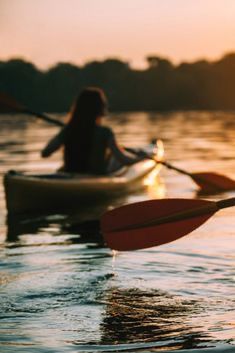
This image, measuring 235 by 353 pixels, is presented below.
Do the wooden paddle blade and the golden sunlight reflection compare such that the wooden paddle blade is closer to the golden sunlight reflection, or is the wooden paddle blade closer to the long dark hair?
the long dark hair

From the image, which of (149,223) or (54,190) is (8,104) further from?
(149,223)

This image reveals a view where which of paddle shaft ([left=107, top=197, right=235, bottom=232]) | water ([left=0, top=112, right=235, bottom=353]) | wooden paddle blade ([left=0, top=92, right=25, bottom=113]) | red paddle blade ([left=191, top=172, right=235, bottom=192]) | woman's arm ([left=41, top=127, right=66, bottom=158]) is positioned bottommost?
water ([left=0, top=112, right=235, bottom=353])

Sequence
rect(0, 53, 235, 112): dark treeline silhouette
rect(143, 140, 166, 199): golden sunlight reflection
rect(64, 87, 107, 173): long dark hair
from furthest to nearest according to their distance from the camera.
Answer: rect(0, 53, 235, 112): dark treeline silhouette, rect(143, 140, 166, 199): golden sunlight reflection, rect(64, 87, 107, 173): long dark hair

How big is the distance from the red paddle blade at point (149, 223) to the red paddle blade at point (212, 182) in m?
5.29

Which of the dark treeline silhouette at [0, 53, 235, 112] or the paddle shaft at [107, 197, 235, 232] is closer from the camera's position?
the paddle shaft at [107, 197, 235, 232]

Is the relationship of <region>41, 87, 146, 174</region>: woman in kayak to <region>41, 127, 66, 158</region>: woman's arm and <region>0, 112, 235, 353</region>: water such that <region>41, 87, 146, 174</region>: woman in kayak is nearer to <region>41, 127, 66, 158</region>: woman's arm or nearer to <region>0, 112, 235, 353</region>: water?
<region>41, 127, 66, 158</region>: woman's arm

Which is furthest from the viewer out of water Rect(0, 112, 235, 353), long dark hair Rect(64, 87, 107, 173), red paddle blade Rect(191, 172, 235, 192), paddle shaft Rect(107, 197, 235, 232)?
red paddle blade Rect(191, 172, 235, 192)

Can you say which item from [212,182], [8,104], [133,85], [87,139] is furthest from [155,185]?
[133,85]

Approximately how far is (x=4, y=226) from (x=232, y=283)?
12.6ft

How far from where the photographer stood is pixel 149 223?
5.23m

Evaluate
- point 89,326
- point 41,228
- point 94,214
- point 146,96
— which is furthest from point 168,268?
point 146,96

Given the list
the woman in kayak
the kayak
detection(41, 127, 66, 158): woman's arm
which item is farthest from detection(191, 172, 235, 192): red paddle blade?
detection(41, 127, 66, 158): woman's arm

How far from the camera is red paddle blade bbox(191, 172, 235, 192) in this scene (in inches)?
416

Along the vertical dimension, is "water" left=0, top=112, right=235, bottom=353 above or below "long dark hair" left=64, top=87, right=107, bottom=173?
below
